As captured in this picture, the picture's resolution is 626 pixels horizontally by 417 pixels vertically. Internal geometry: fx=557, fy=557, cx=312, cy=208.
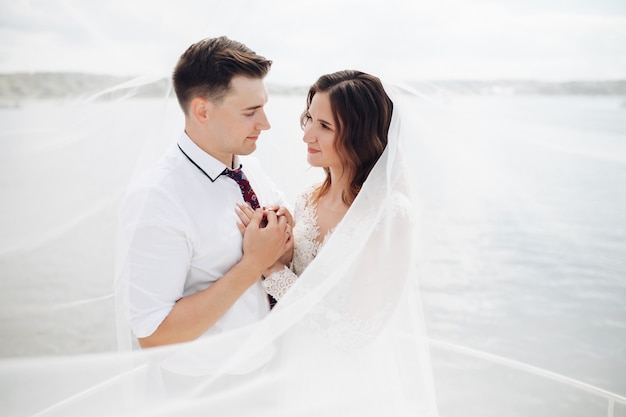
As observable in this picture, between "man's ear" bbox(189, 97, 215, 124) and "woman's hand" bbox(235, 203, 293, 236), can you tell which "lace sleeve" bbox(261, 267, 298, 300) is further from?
"man's ear" bbox(189, 97, 215, 124)

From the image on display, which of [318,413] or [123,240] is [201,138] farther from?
[318,413]

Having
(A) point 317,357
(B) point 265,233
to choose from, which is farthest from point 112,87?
(A) point 317,357

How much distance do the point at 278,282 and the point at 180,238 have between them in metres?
0.40

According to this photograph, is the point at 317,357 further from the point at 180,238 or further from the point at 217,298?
the point at 180,238

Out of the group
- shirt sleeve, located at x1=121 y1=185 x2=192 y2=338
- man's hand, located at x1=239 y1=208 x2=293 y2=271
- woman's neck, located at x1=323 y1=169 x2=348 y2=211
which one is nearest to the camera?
shirt sleeve, located at x1=121 y1=185 x2=192 y2=338

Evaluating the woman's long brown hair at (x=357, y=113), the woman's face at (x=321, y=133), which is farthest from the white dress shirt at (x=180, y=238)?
the woman's long brown hair at (x=357, y=113)

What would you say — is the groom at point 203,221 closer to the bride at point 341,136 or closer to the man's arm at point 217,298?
the man's arm at point 217,298

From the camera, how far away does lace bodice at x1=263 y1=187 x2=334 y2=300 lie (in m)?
2.02

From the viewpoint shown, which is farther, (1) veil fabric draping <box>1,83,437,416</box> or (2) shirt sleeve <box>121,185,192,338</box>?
(2) shirt sleeve <box>121,185,192,338</box>

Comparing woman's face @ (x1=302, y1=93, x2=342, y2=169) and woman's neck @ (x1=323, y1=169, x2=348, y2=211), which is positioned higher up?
woman's face @ (x1=302, y1=93, x2=342, y2=169)

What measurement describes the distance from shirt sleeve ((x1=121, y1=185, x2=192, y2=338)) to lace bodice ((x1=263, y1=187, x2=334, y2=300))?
365 millimetres

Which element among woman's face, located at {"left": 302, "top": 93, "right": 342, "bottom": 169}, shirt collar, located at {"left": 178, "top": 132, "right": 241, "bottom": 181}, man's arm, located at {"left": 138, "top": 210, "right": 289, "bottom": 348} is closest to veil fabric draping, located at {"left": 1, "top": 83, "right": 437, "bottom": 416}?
man's arm, located at {"left": 138, "top": 210, "right": 289, "bottom": 348}

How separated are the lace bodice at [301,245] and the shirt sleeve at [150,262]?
365mm

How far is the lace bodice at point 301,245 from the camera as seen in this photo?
2021 mm
